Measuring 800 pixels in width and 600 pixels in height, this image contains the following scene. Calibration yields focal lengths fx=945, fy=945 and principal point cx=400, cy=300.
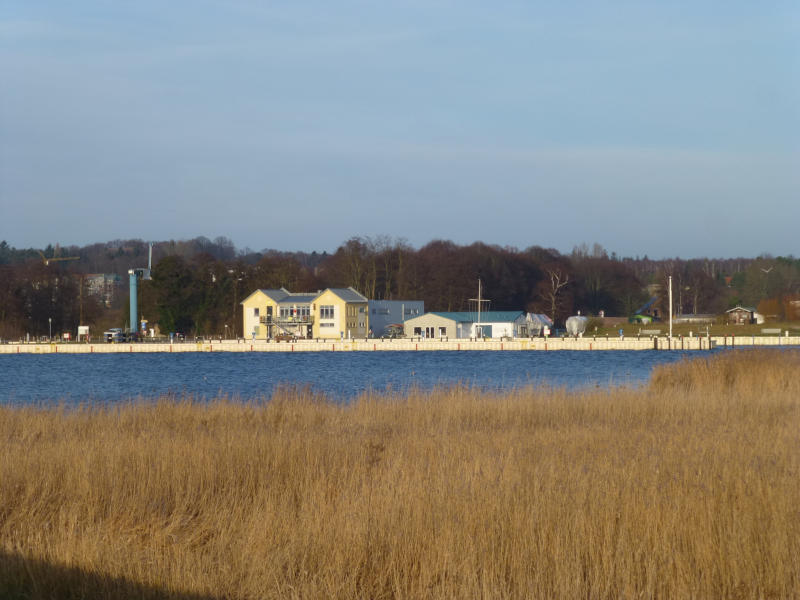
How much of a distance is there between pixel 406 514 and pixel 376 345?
6707 cm

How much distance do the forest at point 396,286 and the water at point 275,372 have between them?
56.9 feet

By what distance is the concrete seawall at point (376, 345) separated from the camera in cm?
6931

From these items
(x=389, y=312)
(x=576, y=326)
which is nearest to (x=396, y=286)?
(x=389, y=312)

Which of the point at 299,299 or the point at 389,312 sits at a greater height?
the point at 299,299

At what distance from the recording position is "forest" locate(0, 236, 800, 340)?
86.6m

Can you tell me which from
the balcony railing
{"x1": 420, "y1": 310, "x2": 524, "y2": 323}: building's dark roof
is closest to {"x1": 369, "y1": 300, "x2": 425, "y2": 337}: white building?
{"x1": 420, "y1": 310, "x2": 524, "y2": 323}: building's dark roof

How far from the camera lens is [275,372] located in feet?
153

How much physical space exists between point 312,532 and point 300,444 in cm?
398

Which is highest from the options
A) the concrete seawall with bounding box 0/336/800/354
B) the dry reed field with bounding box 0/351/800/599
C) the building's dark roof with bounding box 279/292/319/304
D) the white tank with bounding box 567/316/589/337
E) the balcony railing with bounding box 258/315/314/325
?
the building's dark roof with bounding box 279/292/319/304

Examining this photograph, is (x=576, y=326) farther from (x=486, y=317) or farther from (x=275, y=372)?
(x=275, y=372)

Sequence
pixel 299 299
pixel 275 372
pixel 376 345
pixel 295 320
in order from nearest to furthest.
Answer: pixel 275 372
pixel 376 345
pixel 295 320
pixel 299 299

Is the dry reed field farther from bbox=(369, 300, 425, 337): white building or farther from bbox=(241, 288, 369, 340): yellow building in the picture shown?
bbox=(369, 300, 425, 337): white building

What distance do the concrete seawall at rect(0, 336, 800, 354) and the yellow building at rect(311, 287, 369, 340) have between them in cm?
610

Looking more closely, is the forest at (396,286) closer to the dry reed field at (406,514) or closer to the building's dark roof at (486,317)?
the building's dark roof at (486,317)
